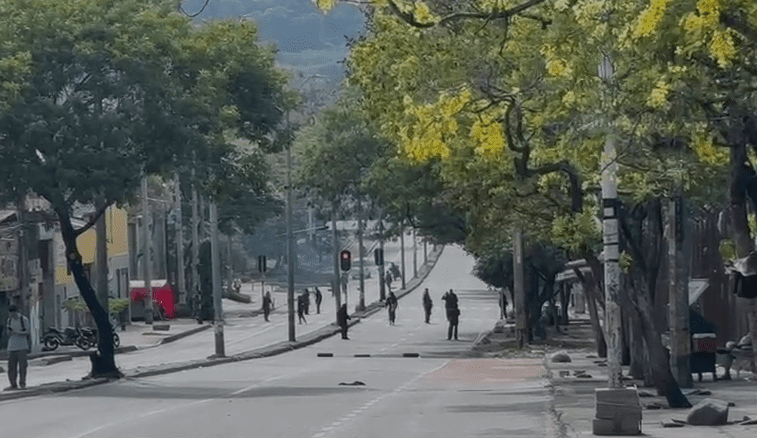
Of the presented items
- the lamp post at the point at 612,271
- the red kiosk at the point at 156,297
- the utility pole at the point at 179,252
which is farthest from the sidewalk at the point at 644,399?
the utility pole at the point at 179,252

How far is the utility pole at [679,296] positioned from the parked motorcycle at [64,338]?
36.6m

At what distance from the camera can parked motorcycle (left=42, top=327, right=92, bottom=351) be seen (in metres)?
66.1

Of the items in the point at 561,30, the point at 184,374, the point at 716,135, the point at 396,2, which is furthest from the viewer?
the point at 184,374

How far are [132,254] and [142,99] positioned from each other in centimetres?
6672

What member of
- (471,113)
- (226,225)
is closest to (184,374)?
(471,113)

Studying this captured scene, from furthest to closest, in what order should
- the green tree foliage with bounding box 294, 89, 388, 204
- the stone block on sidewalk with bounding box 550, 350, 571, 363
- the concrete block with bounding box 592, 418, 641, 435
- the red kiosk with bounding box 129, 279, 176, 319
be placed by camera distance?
the red kiosk with bounding box 129, 279, 176, 319 → the green tree foliage with bounding box 294, 89, 388, 204 → the stone block on sidewalk with bounding box 550, 350, 571, 363 → the concrete block with bounding box 592, 418, 641, 435

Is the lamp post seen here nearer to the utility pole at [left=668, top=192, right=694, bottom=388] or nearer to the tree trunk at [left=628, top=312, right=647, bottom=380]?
the utility pole at [left=668, top=192, right=694, bottom=388]

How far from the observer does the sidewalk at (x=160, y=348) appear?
4222cm

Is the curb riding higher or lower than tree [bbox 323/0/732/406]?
lower

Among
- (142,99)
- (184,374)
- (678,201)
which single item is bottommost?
(184,374)

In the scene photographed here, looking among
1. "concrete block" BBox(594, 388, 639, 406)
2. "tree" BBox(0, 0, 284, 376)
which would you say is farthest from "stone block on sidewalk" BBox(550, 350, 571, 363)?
"concrete block" BBox(594, 388, 639, 406)

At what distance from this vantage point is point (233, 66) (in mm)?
41500

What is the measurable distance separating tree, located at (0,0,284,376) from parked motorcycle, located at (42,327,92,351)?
1062 inches

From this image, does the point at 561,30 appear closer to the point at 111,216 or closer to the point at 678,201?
the point at 678,201
